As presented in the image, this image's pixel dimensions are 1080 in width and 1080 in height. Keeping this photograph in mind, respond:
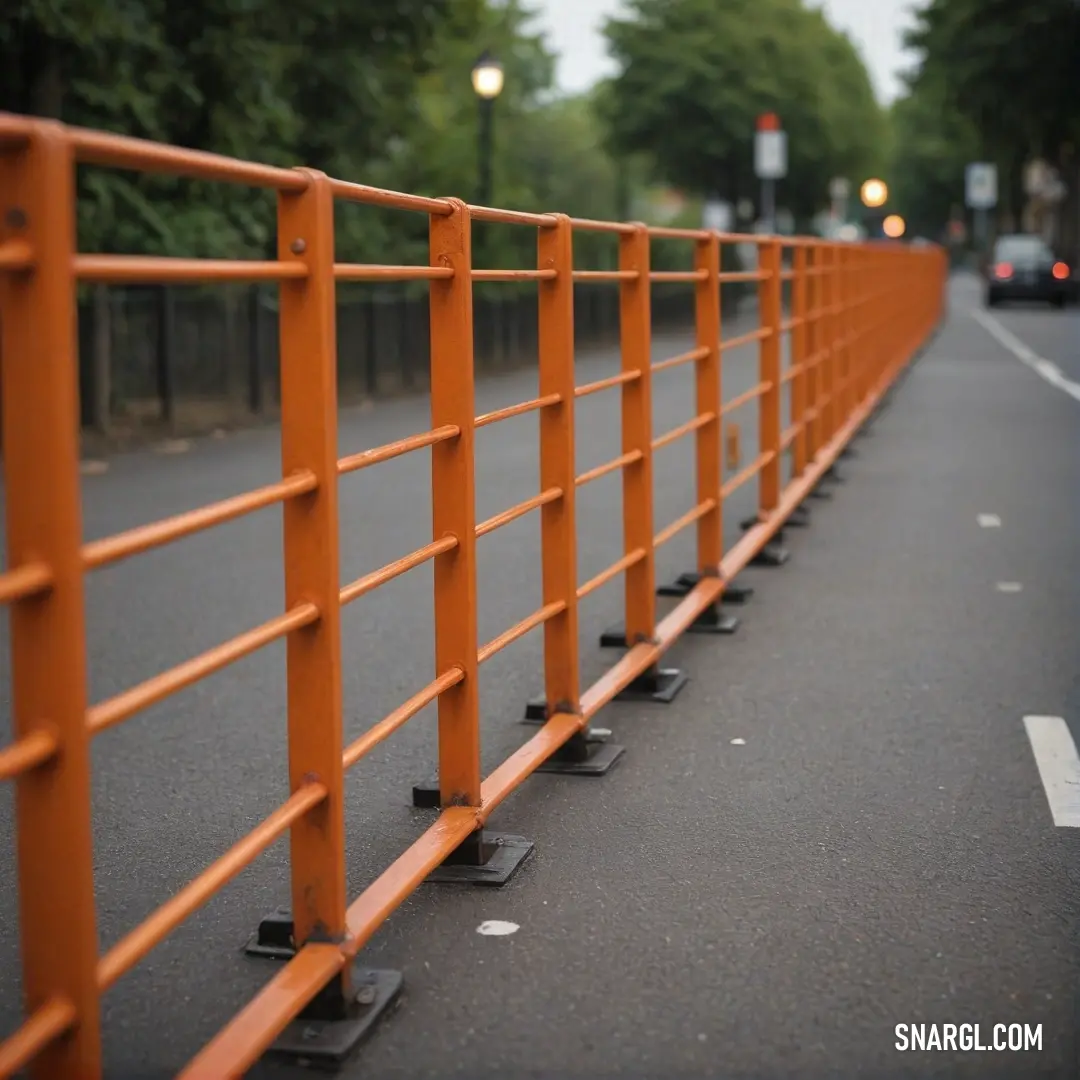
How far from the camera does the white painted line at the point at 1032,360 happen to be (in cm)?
2311

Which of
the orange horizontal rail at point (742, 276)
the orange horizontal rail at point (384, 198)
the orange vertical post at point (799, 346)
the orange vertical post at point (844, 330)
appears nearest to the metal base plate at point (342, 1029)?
the orange horizontal rail at point (384, 198)

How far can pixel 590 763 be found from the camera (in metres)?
5.94

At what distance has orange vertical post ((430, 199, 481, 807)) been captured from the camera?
453 cm

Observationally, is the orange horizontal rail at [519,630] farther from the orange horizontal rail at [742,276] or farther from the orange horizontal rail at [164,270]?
the orange horizontal rail at [742,276]

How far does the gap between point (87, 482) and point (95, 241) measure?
165 inches

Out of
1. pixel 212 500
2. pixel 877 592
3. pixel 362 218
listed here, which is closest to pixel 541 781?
pixel 877 592

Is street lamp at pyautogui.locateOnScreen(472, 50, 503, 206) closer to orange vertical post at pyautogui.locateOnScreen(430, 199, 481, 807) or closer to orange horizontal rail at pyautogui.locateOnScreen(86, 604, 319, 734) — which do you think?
orange vertical post at pyautogui.locateOnScreen(430, 199, 481, 807)

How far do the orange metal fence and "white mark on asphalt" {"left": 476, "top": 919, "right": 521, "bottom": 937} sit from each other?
19 cm

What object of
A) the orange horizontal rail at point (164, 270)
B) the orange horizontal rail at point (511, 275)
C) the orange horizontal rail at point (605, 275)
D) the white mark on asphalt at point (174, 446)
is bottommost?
the white mark on asphalt at point (174, 446)

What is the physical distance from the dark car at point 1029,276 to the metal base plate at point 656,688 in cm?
4452

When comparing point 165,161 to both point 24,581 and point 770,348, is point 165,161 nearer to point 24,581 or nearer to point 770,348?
point 24,581

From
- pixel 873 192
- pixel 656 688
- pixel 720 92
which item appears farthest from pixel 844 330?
pixel 720 92

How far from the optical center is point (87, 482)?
1443 cm

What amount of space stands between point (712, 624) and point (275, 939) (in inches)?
169
